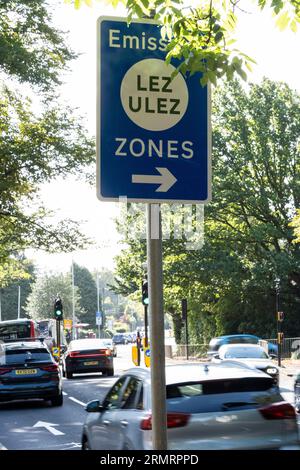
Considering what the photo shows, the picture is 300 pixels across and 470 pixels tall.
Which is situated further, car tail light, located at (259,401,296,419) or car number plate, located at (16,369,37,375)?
car number plate, located at (16,369,37,375)

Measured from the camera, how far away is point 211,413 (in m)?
7.32

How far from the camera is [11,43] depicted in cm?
2739

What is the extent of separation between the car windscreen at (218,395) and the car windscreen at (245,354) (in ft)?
56.7

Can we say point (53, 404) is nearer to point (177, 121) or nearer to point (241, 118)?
point (177, 121)

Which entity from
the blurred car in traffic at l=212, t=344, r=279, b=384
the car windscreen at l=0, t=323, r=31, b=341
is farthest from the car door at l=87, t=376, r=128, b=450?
the car windscreen at l=0, t=323, r=31, b=341

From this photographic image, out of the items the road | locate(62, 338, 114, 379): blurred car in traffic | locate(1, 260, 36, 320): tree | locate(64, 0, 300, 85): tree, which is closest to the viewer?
locate(64, 0, 300, 85): tree

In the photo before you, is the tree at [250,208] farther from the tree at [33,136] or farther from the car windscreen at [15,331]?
the tree at [33,136]

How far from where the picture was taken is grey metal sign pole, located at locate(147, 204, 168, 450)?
3.75 meters

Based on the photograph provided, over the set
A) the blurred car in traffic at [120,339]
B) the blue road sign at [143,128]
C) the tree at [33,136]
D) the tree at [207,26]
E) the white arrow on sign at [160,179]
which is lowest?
the blurred car in traffic at [120,339]

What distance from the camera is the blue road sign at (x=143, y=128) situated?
4.00m

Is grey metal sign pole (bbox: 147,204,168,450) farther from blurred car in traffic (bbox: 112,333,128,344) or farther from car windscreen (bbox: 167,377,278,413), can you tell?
blurred car in traffic (bbox: 112,333,128,344)

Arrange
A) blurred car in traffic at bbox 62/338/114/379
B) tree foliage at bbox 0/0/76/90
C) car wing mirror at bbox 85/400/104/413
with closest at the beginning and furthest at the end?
car wing mirror at bbox 85/400/104/413 < tree foliage at bbox 0/0/76/90 < blurred car in traffic at bbox 62/338/114/379

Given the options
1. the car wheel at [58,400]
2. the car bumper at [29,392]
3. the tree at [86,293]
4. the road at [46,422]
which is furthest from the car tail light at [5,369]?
the tree at [86,293]

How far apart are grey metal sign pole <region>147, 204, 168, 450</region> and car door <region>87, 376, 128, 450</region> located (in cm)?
431
